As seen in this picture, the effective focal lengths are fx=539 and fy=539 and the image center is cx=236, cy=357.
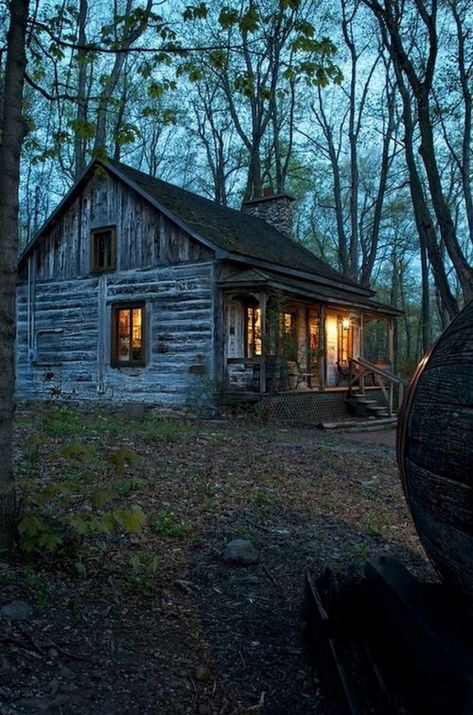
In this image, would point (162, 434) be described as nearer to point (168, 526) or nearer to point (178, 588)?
point (168, 526)

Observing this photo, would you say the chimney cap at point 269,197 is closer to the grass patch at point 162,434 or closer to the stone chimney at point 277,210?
the stone chimney at point 277,210

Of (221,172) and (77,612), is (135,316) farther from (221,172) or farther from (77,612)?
(221,172)

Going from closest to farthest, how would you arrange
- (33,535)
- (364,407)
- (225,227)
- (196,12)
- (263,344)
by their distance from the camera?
1. (33,535)
2. (196,12)
3. (263,344)
4. (364,407)
5. (225,227)

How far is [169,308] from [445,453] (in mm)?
12642

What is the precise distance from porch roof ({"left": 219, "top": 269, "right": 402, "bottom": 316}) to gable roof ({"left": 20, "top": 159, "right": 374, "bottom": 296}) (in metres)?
0.34

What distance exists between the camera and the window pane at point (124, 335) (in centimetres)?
1475

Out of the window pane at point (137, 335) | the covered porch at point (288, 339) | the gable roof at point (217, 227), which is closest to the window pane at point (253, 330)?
the covered porch at point (288, 339)

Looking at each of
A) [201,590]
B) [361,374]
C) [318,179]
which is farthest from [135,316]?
[318,179]

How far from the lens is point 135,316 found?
48.1 ft

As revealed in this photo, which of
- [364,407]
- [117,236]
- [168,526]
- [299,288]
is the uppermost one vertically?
[117,236]

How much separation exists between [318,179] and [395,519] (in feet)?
101

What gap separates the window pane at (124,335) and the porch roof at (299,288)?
11.2ft

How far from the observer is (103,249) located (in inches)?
607

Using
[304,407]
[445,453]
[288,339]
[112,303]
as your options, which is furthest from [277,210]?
[445,453]
